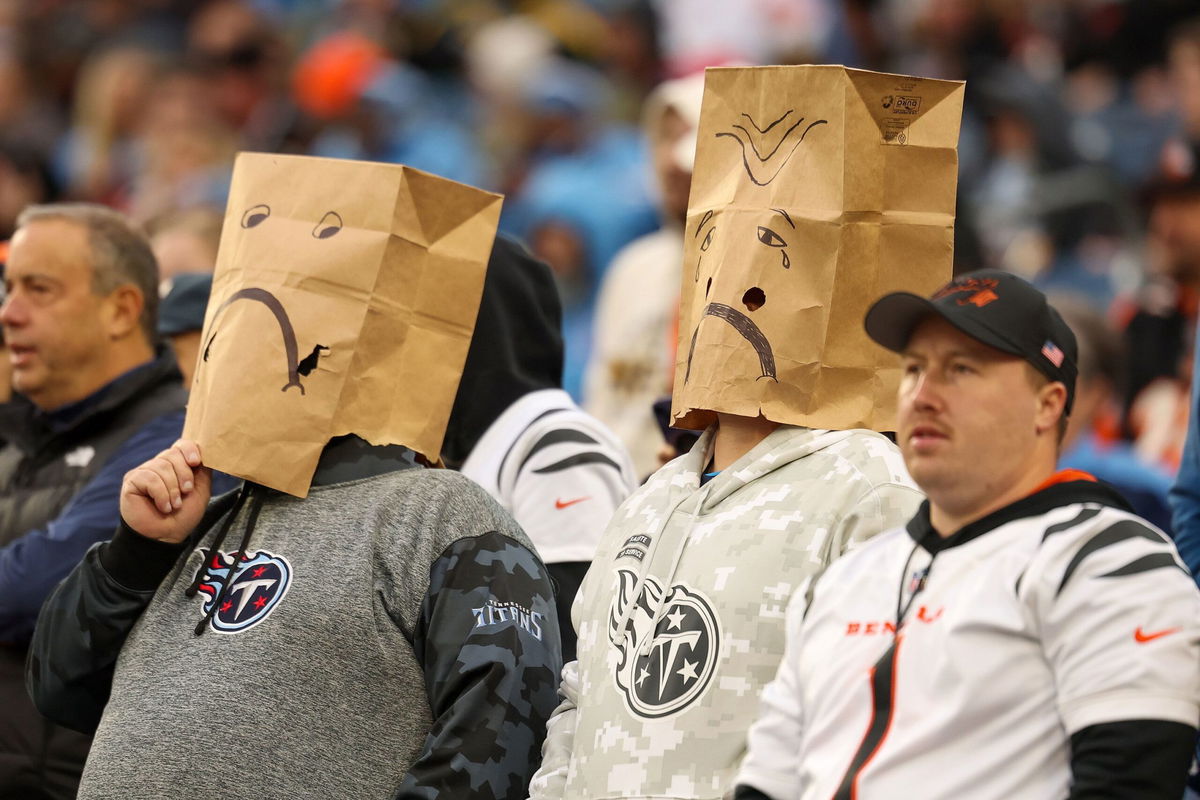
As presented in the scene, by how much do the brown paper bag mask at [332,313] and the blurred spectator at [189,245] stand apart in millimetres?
2339

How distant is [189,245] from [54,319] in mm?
1287

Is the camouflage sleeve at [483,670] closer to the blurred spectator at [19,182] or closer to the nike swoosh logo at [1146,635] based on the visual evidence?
the nike swoosh logo at [1146,635]

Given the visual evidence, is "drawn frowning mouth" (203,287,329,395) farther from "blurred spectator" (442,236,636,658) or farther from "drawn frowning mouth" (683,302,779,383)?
"drawn frowning mouth" (683,302,779,383)

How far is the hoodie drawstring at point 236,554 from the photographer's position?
3258 millimetres

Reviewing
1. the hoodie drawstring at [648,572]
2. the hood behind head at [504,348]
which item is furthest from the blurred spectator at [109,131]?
the hoodie drawstring at [648,572]

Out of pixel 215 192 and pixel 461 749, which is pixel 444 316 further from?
pixel 215 192

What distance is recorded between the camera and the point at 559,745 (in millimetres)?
3049

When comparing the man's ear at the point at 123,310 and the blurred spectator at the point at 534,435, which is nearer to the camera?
the blurred spectator at the point at 534,435

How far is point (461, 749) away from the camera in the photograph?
3.02 m

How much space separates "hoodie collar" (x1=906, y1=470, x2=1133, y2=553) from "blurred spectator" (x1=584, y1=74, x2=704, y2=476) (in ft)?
9.31

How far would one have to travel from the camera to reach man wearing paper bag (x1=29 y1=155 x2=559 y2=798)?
3098 millimetres

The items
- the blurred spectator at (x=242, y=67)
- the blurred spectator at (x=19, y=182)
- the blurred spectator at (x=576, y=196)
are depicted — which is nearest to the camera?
the blurred spectator at (x=576, y=196)

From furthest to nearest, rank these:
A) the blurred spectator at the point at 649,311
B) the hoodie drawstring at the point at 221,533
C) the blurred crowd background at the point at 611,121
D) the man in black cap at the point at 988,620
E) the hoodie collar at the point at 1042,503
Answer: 1. the blurred crowd background at the point at 611,121
2. the blurred spectator at the point at 649,311
3. the hoodie drawstring at the point at 221,533
4. the hoodie collar at the point at 1042,503
5. the man in black cap at the point at 988,620

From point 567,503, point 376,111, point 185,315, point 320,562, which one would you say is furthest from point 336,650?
point 376,111
